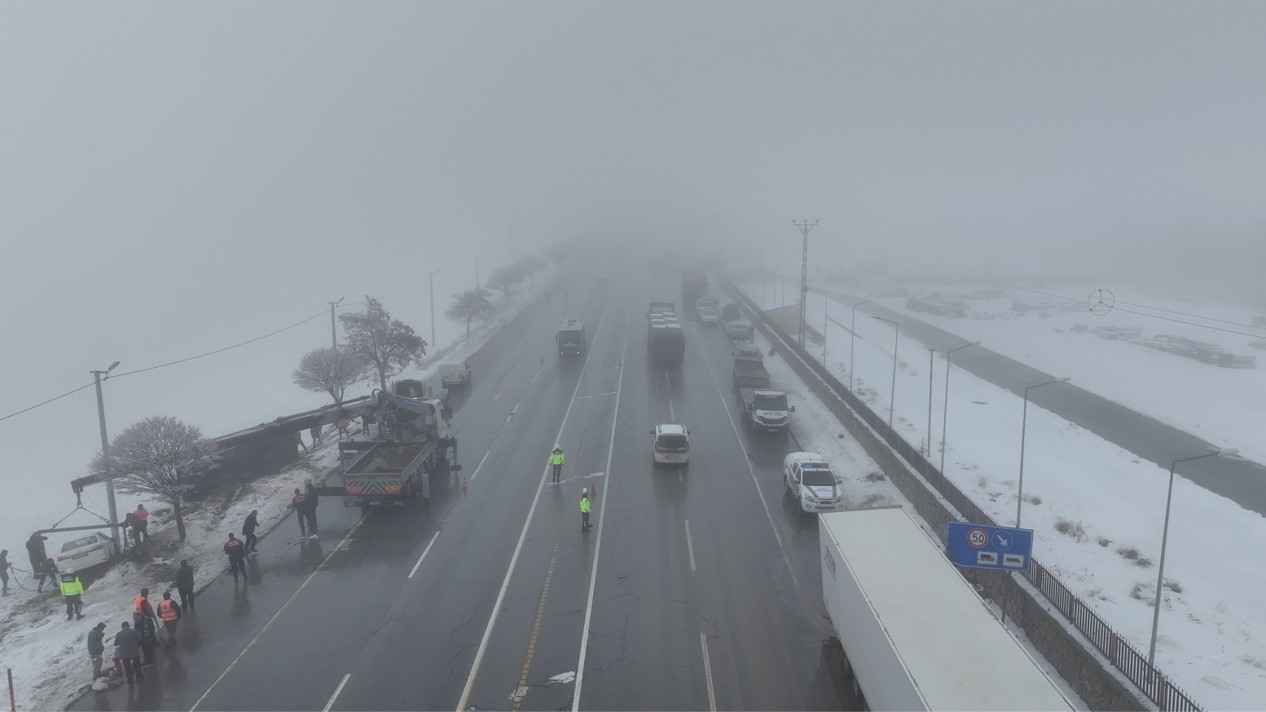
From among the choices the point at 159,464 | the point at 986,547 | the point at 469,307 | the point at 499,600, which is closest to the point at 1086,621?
the point at 986,547

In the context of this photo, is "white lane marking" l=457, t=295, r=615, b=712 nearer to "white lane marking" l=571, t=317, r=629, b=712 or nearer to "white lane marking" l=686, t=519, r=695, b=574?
"white lane marking" l=571, t=317, r=629, b=712

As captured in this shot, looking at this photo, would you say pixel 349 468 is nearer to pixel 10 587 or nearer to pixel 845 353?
pixel 10 587

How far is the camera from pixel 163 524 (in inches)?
1049

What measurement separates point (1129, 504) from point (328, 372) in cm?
3837

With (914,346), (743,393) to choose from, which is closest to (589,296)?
(914,346)

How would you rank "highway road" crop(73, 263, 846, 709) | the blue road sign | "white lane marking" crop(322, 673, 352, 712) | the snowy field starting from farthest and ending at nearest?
the snowy field
the blue road sign
"highway road" crop(73, 263, 846, 709)
"white lane marking" crop(322, 673, 352, 712)

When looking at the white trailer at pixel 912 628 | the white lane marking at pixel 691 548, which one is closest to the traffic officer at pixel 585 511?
the white lane marking at pixel 691 548

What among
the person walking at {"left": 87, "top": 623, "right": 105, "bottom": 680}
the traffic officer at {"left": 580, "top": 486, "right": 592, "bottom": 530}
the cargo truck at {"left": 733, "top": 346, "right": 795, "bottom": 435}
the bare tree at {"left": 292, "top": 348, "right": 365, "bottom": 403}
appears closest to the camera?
the person walking at {"left": 87, "top": 623, "right": 105, "bottom": 680}

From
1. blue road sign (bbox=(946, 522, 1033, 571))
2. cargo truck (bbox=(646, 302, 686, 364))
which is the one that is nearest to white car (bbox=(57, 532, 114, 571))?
blue road sign (bbox=(946, 522, 1033, 571))

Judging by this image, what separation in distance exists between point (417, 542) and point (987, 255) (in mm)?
186840

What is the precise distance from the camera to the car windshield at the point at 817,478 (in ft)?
84.8

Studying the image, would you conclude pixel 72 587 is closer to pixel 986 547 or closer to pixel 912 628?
pixel 912 628

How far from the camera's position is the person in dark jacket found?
16672mm

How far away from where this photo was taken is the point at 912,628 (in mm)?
12102
